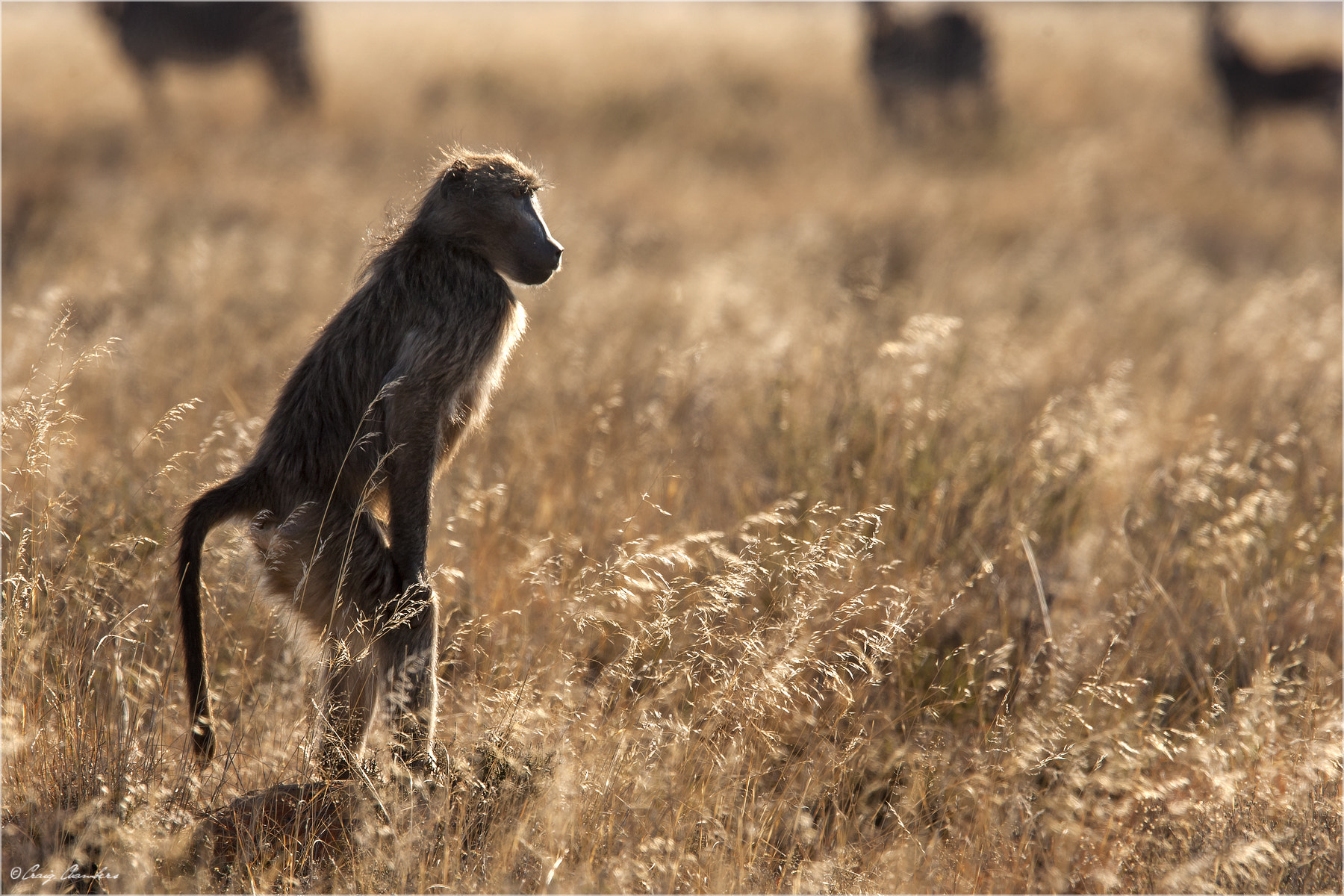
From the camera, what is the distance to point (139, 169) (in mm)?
10484

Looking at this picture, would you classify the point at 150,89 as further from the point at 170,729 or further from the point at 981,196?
the point at 170,729

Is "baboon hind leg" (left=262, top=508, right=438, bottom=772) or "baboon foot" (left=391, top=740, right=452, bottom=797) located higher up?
"baboon hind leg" (left=262, top=508, right=438, bottom=772)

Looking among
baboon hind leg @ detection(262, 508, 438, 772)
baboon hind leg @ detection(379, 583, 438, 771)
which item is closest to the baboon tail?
baboon hind leg @ detection(262, 508, 438, 772)

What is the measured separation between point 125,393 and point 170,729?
249 centimetres

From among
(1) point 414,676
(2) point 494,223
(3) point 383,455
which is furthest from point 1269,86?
(1) point 414,676

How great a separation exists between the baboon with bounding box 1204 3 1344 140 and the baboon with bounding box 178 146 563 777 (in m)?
16.5

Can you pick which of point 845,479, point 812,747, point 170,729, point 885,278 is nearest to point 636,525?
point 845,479

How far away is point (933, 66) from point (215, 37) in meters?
10.8

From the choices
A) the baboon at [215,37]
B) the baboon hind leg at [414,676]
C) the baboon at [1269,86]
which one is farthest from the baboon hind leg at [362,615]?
the baboon at [1269,86]

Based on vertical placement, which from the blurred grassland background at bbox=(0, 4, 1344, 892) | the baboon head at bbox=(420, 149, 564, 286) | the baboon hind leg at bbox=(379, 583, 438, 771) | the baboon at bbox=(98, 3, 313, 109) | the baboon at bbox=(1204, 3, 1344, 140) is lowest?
the blurred grassland background at bbox=(0, 4, 1344, 892)

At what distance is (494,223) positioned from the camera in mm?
2760

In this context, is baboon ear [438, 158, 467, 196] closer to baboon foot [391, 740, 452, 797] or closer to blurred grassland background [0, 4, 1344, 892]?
blurred grassland background [0, 4, 1344, 892]

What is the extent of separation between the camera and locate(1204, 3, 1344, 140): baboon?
15250mm

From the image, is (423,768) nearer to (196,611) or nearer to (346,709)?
(346,709)
